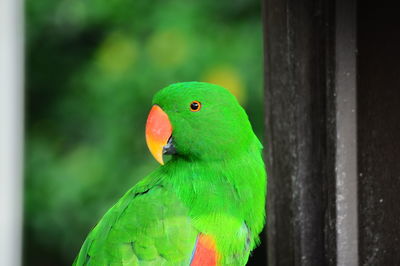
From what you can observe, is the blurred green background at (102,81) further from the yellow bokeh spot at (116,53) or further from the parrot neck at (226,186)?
the parrot neck at (226,186)

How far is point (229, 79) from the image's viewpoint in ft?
9.95

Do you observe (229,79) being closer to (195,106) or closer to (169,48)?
(169,48)

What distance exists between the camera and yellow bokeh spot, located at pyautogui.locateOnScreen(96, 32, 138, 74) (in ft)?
10.5

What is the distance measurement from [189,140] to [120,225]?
0.22m

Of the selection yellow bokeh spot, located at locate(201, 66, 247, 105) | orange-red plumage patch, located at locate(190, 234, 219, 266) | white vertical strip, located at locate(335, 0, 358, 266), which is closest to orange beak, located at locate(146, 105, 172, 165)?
orange-red plumage patch, located at locate(190, 234, 219, 266)

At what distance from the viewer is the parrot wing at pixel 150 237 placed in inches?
49.3

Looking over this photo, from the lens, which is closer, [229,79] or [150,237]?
[150,237]

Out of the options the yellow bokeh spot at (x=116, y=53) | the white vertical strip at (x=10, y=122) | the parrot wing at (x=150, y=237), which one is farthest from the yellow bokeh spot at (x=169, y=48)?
the parrot wing at (x=150, y=237)

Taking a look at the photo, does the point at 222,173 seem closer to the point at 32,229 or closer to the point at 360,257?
the point at 360,257

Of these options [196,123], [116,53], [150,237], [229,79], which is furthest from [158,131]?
[116,53]

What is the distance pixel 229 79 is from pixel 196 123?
1.78 m

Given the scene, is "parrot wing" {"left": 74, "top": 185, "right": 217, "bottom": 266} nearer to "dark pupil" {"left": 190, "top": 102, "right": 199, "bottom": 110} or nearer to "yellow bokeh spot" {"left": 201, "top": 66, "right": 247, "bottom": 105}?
"dark pupil" {"left": 190, "top": 102, "right": 199, "bottom": 110}

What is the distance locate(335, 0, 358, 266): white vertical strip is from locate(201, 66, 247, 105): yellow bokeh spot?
181 centimetres

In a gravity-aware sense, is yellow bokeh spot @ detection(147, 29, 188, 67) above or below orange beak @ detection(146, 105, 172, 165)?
above
